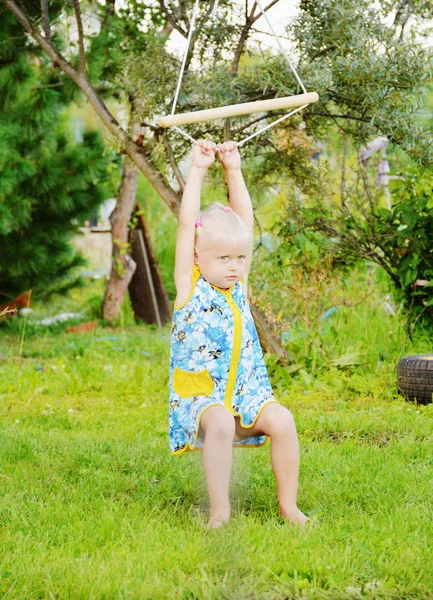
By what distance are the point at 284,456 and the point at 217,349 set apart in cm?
42

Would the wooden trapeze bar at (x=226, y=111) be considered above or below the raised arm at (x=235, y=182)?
above

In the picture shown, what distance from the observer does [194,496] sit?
123 inches

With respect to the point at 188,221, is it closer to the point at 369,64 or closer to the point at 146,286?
the point at 369,64

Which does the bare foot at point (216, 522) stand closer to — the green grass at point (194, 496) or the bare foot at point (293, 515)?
the green grass at point (194, 496)

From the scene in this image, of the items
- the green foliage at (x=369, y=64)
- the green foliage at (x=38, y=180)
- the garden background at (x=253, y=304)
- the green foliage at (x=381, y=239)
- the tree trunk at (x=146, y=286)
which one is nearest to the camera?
the garden background at (x=253, y=304)

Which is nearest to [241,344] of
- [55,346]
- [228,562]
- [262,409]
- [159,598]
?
[262,409]

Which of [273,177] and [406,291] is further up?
[273,177]

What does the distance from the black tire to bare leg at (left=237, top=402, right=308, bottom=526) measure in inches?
77.9

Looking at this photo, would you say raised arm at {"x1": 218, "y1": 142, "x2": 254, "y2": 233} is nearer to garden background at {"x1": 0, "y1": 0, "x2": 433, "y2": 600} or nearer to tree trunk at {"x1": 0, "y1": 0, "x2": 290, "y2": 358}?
garden background at {"x1": 0, "y1": 0, "x2": 433, "y2": 600}

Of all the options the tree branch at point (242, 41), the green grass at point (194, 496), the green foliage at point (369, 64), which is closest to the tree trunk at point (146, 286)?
the green grass at point (194, 496)

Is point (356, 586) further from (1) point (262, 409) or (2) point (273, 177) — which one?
(2) point (273, 177)

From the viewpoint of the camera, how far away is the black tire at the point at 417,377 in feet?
15.0

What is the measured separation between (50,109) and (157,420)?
10.1 feet

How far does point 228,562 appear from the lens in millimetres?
2348
